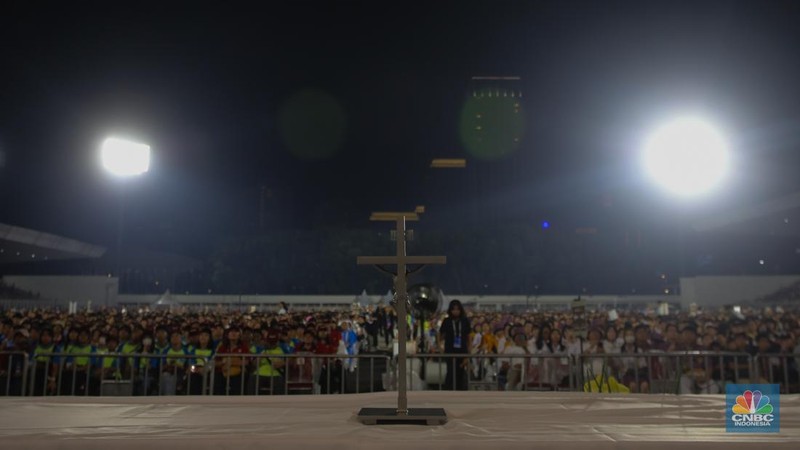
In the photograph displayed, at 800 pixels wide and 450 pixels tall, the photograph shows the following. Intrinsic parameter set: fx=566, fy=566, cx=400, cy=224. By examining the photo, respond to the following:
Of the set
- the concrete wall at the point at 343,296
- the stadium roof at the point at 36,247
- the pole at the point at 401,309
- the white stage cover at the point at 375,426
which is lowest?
the white stage cover at the point at 375,426

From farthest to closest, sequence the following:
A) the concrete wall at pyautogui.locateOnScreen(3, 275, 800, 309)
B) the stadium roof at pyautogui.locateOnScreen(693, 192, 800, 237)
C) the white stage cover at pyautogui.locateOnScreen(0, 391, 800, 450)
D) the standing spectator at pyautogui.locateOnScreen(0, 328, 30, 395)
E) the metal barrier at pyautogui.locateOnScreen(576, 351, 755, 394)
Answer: the concrete wall at pyautogui.locateOnScreen(3, 275, 800, 309) < the stadium roof at pyautogui.locateOnScreen(693, 192, 800, 237) < the standing spectator at pyautogui.locateOnScreen(0, 328, 30, 395) < the metal barrier at pyautogui.locateOnScreen(576, 351, 755, 394) < the white stage cover at pyautogui.locateOnScreen(0, 391, 800, 450)

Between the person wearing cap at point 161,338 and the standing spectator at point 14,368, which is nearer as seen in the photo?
the standing spectator at point 14,368

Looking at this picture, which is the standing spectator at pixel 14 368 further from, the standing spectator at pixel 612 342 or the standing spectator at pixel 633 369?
the standing spectator at pixel 612 342

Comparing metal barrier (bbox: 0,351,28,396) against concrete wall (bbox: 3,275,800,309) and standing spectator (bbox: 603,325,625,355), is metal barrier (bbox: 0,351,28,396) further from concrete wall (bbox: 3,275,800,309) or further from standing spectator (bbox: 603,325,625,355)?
concrete wall (bbox: 3,275,800,309)

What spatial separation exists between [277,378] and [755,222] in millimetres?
34930

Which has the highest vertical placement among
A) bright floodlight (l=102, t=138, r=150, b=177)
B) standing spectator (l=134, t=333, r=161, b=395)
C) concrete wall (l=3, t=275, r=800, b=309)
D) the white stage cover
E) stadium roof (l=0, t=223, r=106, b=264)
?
bright floodlight (l=102, t=138, r=150, b=177)

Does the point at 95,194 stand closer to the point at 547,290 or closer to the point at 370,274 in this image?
the point at 370,274

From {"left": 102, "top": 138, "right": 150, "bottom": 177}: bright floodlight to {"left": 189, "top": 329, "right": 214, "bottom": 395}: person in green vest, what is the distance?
56.9ft

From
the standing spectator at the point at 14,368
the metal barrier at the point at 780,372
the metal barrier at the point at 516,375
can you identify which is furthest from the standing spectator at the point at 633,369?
the standing spectator at the point at 14,368

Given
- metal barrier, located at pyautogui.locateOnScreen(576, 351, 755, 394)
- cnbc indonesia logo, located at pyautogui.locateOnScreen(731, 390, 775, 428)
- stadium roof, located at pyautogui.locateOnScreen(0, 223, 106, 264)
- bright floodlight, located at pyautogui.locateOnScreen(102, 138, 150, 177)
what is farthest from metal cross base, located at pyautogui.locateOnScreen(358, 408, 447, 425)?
stadium roof, located at pyautogui.locateOnScreen(0, 223, 106, 264)

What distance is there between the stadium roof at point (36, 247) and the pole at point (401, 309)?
43.0m

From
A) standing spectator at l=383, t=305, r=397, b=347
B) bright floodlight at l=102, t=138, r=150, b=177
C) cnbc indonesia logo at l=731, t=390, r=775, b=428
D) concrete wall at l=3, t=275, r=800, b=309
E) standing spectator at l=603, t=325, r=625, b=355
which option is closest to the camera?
cnbc indonesia logo at l=731, t=390, r=775, b=428

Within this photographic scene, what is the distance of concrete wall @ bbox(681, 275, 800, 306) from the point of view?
55500 mm

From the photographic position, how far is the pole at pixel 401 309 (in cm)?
299
